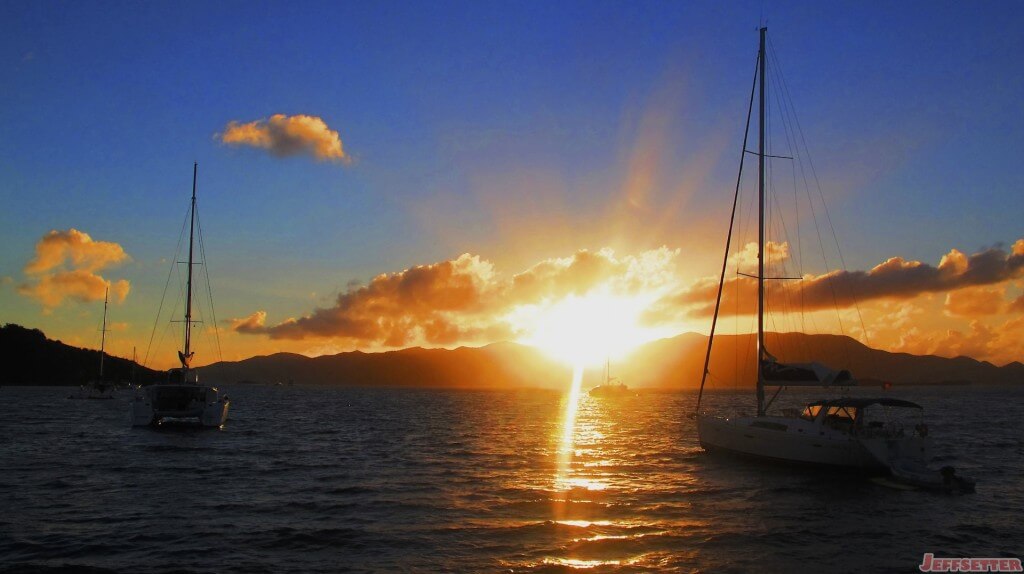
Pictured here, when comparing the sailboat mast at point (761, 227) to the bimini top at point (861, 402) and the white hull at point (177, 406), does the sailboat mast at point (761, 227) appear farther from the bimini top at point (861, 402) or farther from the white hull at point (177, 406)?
the white hull at point (177, 406)

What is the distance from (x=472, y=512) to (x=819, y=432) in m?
17.9

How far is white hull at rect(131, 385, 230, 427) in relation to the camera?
5616 centimetres

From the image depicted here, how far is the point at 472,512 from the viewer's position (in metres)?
24.8

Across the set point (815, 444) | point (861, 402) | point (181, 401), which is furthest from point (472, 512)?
point (181, 401)

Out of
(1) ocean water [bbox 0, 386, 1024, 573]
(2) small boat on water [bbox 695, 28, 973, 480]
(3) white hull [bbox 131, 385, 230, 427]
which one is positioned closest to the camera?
(1) ocean water [bbox 0, 386, 1024, 573]

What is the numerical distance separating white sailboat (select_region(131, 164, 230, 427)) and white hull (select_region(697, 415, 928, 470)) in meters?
41.1

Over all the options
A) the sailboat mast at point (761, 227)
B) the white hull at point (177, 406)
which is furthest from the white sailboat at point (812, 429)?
the white hull at point (177, 406)

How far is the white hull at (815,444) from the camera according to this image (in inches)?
1260

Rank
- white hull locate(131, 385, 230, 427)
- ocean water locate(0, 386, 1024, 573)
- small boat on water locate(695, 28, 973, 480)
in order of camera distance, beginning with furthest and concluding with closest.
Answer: white hull locate(131, 385, 230, 427), small boat on water locate(695, 28, 973, 480), ocean water locate(0, 386, 1024, 573)

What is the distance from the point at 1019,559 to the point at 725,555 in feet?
26.8

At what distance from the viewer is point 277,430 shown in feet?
212

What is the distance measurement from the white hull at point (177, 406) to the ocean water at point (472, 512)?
10414 millimetres

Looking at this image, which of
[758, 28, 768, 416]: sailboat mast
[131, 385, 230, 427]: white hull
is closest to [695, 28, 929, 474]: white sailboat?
[758, 28, 768, 416]: sailboat mast

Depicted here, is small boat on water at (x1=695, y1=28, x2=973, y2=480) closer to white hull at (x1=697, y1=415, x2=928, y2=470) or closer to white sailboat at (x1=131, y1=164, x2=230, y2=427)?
white hull at (x1=697, y1=415, x2=928, y2=470)
